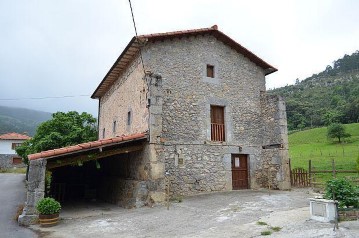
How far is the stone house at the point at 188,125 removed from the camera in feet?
Result: 34.8

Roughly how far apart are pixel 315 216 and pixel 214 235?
8.43ft

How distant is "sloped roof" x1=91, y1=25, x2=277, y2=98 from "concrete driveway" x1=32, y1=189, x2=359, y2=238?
252 inches

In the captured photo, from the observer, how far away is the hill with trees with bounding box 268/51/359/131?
161 ft

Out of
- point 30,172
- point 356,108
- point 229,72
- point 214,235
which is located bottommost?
point 214,235

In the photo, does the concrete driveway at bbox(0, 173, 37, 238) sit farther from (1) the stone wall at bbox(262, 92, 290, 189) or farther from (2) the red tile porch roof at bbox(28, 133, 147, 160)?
(1) the stone wall at bbox(262, 92, 290, 189)

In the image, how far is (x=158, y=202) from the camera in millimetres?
10102

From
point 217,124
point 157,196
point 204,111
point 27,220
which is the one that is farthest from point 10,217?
point 217,124

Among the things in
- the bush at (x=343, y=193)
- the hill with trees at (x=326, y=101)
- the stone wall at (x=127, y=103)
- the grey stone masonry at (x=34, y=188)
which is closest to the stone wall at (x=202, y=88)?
the stone wall at (x=127, y=103)

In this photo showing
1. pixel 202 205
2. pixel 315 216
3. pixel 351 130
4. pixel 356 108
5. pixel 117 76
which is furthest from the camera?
pixel 356 108

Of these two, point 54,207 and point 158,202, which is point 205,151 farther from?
point 54,207

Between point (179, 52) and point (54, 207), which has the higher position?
point (179, 52)

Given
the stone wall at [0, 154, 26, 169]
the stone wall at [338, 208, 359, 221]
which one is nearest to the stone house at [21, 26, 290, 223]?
the stone wall at [338, 208, 359, 221]

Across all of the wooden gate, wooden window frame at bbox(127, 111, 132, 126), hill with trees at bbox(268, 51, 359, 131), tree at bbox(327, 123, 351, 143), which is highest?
hill with trees at bbox(268, 51, 359, 131)

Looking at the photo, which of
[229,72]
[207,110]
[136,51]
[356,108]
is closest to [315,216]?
[207,110]
